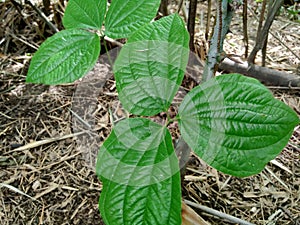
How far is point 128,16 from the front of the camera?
82cm

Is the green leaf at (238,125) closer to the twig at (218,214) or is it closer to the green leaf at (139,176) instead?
the green leaf at (139,176)

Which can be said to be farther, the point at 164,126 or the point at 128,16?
the point at 128,16

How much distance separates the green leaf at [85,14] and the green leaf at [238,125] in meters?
0.26

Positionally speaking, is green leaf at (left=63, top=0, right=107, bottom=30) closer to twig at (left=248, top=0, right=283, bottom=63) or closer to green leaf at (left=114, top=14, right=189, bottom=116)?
green leaf at (left=114, top=14, right=189, bottom=116)

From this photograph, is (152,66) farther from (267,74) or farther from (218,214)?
(267,74)

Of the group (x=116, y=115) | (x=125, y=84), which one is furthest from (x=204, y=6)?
(x=125, y=84)

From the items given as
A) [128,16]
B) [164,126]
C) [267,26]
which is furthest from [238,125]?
[267,26]

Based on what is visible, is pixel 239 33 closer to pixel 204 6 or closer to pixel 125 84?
pixel 204 6

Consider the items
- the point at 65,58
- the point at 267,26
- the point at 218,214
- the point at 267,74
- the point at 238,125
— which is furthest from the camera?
the point at 267,74

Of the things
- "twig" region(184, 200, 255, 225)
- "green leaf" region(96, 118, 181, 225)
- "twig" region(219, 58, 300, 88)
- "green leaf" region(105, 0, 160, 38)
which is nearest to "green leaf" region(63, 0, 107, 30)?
"green leaf" region(105, 0, 160, 38)

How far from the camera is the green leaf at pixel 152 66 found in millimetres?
743

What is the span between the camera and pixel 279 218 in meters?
1.05

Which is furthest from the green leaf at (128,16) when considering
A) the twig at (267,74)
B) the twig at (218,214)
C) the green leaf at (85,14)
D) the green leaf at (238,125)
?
the twig at (267,74)

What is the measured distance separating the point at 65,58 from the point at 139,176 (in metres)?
0.27
